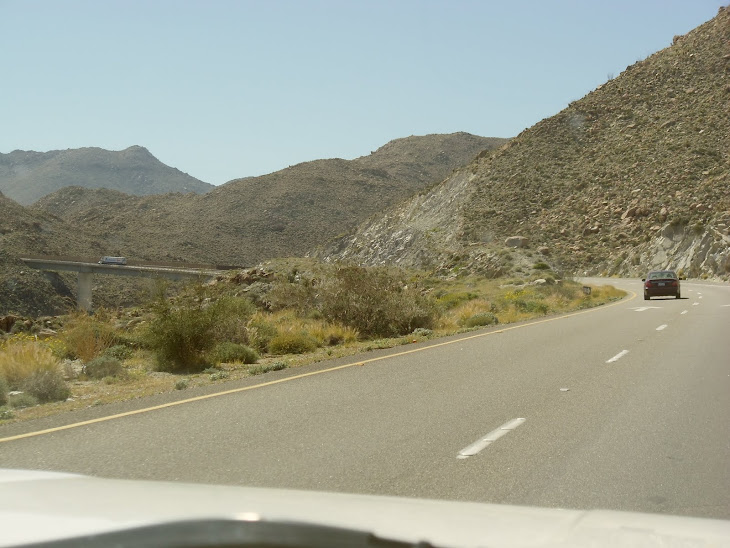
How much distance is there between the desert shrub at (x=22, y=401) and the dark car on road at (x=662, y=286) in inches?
1312

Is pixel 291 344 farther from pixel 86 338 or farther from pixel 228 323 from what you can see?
pixel 86 338

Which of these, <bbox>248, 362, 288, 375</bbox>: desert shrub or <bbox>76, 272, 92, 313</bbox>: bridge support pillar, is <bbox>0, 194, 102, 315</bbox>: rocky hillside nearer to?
<bbox>76, 272, 92, 313</bbox>: bridge support pillar

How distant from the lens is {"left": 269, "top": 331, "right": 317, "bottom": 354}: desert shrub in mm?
18625

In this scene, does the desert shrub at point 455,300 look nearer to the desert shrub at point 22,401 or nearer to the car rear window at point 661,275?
the car rear window at point 661,275

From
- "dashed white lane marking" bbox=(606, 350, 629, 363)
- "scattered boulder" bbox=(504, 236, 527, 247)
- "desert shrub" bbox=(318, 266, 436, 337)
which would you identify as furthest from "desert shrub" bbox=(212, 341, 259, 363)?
"scattered boulder" bbox=(504, 236, 527, 247)

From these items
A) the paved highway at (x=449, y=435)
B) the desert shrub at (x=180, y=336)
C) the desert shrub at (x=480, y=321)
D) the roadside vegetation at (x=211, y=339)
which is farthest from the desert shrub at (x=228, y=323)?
the desert shrub at (x=480, y=321)

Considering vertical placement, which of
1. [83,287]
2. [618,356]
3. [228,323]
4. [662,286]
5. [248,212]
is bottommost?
[662,286]

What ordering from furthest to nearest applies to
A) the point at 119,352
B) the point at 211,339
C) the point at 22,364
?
1. the point at 119,352
2. the point at 211,339
3. the point at 22,364

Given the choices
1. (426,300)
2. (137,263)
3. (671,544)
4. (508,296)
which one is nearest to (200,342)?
(426,300)

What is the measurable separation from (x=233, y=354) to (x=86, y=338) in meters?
3.88

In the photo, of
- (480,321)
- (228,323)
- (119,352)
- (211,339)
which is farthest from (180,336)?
(480,321)

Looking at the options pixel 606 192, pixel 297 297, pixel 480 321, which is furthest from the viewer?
pixel 606 192

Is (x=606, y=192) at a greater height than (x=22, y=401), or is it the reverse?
(x=606, y=192)

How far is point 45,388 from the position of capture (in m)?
11.9
